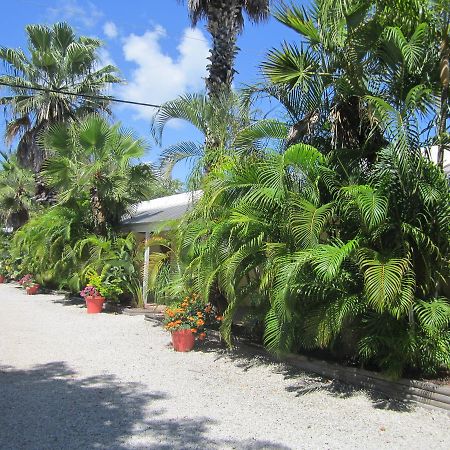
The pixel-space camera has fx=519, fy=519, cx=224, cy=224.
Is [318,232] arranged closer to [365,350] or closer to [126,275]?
[365,350]

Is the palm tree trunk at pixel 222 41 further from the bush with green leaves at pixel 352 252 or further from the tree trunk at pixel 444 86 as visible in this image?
the tree trunk at pixel 444 86

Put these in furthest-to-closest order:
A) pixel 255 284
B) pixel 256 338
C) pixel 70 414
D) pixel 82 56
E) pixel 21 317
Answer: pixel 82 56 < pixel 21 317 < pixel 256 338 < pixel 255 284 < pixel 70 414

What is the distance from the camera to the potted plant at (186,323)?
A: 29.2ft

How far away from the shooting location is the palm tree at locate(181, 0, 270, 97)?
40.2 feet

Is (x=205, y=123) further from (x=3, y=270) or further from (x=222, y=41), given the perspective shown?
(x=3, y=270)

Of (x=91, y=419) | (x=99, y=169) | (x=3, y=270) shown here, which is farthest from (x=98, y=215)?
(x=3, y=270)

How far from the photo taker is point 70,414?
5.44 metres

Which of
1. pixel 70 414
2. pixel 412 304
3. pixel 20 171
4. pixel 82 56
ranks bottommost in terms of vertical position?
pixel 70 414

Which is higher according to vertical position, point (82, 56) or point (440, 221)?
point (82, 56)

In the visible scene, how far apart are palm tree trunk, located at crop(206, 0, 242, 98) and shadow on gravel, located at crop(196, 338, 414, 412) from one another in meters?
5.92

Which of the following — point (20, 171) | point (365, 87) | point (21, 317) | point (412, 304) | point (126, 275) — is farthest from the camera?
point (20, 171)

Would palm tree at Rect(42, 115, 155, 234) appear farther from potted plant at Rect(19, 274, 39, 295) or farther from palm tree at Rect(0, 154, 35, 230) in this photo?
palm tree at Rect(0, 154, 35, 230)

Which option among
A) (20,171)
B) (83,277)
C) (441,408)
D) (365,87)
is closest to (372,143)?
(365,87)

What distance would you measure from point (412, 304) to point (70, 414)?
3904 mm
